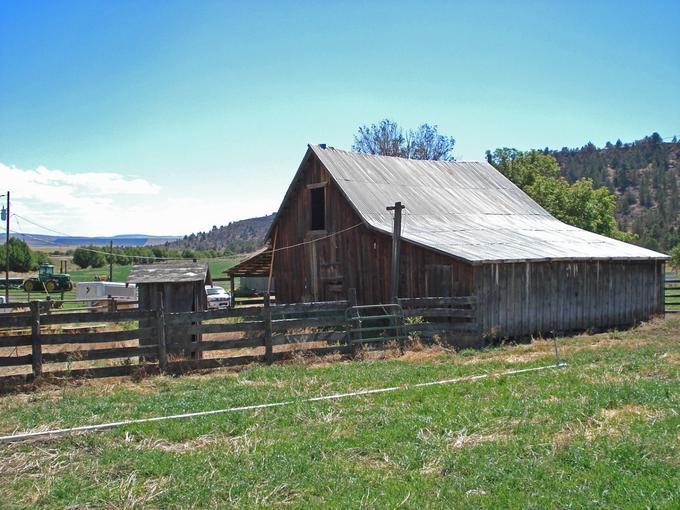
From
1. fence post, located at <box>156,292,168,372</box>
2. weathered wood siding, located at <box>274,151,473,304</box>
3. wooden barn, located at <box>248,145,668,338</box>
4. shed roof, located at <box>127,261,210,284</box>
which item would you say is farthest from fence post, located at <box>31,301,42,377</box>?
weathered wood siding, located at <box>274,151,473,304</box>

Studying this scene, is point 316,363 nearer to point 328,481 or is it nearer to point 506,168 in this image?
point 328,481

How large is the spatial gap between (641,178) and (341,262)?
323 feet

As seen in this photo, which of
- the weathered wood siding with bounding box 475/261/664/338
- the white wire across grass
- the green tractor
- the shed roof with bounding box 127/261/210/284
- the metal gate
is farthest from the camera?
the green tractor

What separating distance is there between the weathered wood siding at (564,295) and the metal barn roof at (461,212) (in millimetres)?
483

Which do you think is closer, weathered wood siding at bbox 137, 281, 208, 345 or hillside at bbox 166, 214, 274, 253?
weathered wood siding at bbox 137, 281, 208, 345

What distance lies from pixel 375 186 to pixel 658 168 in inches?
3847

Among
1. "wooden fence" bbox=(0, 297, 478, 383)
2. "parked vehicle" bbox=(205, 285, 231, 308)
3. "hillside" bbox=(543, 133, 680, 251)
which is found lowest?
"parked vehicle" bbox=(205, 285, 231, 308)

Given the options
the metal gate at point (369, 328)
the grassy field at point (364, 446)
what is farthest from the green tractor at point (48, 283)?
the grassy field at point (364, 446)

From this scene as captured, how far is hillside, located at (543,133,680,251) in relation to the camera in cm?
8575

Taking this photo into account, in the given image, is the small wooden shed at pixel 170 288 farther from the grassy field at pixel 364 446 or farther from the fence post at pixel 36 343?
the grassy field at pixel 364 446

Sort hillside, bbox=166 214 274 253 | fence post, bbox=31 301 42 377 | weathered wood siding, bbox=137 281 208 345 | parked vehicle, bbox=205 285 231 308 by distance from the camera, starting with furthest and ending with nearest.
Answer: hillside, bbox=166 214 274 253, parked vehicle, bbox=205 285 231 308, weathered wood siding, bbox=137 281 208 345, fence post, bbox=31 301 42 377

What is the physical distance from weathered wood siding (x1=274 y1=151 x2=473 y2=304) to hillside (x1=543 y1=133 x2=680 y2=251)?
2198 inches

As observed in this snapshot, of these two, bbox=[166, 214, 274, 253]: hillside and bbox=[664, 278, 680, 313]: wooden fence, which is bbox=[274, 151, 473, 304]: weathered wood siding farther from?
bbox=[166, 214, 274, 253]: hillside

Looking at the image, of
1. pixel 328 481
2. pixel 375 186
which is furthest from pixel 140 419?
pixel 375 186
